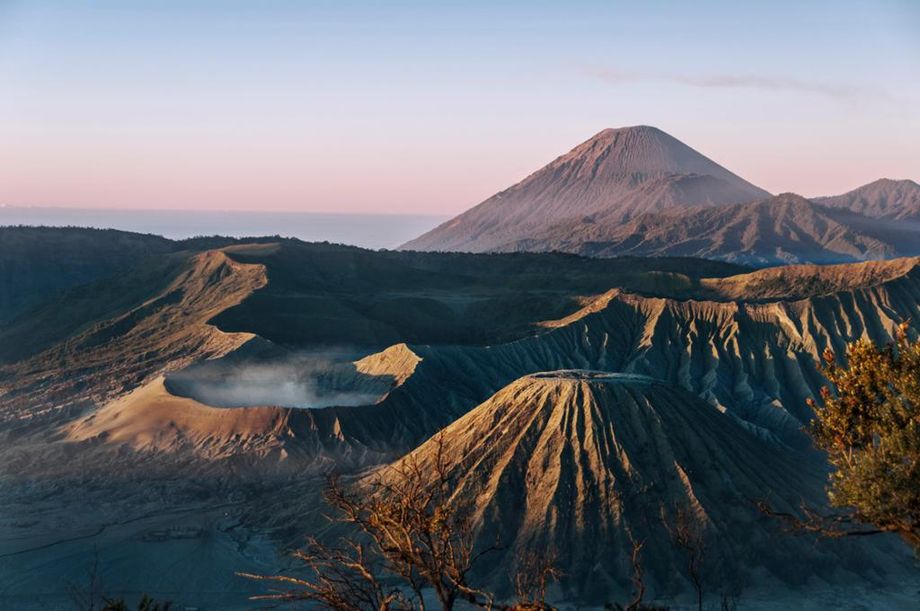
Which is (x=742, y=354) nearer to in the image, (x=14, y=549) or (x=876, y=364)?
(x=14, y=549)

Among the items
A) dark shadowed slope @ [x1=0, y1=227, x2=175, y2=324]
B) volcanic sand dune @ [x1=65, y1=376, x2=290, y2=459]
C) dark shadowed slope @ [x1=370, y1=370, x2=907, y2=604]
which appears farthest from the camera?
dark shadowed slope @ [x1=0, y1=227, x2=175, y2=324]

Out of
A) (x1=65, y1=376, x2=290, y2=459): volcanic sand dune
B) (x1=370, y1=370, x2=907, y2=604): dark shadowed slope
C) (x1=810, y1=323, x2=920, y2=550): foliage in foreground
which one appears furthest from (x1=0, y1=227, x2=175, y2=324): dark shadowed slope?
(x1=810, y1=323, x2=920, y2=550): foliage in foreground

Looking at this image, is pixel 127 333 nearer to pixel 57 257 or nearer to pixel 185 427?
pixel 185 427

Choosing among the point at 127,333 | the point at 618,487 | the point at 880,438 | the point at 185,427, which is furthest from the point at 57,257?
the point at 880,438

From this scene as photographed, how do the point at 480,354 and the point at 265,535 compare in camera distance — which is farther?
the point at 480,354

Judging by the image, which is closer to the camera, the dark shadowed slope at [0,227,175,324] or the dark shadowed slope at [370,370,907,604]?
the dark shadowed slope at [370,370,907,604]

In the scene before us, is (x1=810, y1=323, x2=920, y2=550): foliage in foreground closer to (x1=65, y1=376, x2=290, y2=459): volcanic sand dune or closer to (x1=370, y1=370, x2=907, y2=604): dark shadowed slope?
(x1=370, y1=370, x2=907, y2=604): dark shadowed slope

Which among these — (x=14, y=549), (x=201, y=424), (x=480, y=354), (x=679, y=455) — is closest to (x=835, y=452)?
(x=679, y=455)

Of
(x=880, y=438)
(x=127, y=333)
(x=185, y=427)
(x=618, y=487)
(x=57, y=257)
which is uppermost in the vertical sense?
(x=880, y=438)

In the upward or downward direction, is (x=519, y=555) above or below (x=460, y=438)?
below
